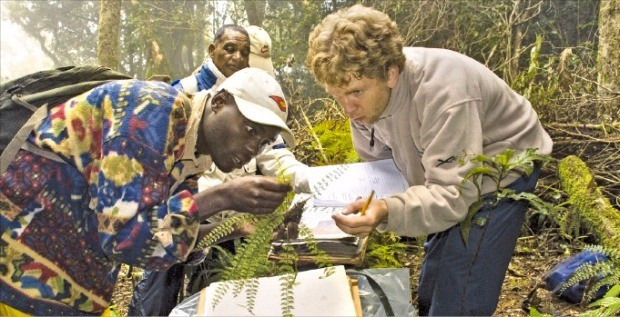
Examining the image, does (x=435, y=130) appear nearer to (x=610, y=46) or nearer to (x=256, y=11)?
(x=610, y=46)

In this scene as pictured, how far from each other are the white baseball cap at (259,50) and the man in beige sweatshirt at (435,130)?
2.20 metres

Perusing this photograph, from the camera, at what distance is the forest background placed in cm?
519

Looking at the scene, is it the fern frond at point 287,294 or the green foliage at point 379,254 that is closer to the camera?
the fern frond at point 287,294

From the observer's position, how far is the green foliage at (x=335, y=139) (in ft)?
17.8

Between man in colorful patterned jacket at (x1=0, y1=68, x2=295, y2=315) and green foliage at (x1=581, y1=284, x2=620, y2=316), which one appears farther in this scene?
green foliage at (x1=581, y1=284, x2=620, y2=316)

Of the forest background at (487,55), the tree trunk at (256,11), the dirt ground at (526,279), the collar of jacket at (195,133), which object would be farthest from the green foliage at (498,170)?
the tree trunk at (256,11)

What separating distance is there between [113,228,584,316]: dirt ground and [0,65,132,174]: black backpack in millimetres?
2740

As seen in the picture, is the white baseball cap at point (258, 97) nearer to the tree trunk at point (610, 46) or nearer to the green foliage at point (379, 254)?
the green foliage at point (379, 254)

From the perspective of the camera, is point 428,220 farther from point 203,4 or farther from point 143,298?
point 203,4

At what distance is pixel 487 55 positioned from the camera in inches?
342

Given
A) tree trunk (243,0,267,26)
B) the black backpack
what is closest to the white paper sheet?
the black backpack

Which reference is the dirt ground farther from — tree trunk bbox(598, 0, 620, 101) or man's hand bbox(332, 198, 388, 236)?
man's hand bbox(332, 198, 388, 236)

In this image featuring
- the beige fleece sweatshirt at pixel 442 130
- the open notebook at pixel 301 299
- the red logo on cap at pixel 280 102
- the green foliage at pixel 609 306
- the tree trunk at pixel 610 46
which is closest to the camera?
the open notebook at pixel 301 299

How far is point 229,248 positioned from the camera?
346 centimetres
